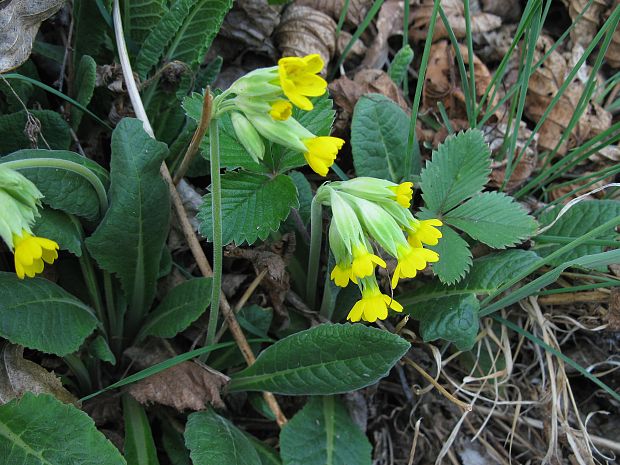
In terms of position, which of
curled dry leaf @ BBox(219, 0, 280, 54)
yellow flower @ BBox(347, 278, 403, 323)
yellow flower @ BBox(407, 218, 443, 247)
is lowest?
yellow flower @ BBox(347, 278, 403, 323)

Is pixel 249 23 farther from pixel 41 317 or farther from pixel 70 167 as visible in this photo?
pixel 41 317

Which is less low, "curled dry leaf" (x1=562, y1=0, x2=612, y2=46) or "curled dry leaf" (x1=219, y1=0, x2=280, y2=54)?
"curled dry leaf" (x1=562, y1=0, x2=612, y2=46)

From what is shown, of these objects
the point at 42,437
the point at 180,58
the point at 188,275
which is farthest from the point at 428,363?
the point at 180,58

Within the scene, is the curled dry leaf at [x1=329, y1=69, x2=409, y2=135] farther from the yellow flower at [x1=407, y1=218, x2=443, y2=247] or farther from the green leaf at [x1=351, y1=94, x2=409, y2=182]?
the yellow flower at [x1=407, y1=218, x2=443, y2=247]

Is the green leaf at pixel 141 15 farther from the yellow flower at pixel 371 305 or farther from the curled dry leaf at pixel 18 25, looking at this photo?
the yellow flower at pixel 371 305

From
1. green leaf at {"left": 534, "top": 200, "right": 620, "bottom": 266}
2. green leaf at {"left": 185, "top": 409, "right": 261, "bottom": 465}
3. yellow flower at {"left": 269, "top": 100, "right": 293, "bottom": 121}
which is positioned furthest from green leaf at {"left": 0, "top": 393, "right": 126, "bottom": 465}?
green leaf at {"left": 534, "top": 200, "right": 620, "bottom": 266}

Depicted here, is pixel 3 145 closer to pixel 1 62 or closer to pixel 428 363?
pixel 1 62

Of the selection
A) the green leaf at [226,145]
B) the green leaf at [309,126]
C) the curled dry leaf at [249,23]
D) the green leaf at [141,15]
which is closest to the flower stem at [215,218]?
the green leaf at [226,145]

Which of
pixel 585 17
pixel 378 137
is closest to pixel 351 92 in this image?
pixel 378 137
